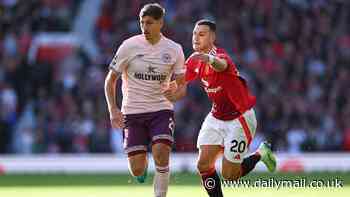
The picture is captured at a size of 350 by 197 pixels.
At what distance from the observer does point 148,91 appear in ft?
38.1

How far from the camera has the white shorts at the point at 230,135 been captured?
12148mm

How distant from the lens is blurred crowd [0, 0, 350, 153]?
2133 centimetres

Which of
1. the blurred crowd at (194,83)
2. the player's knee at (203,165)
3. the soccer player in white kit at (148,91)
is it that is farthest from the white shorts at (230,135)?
the blurred crowd at (194,83)

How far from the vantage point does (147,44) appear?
11.6 m

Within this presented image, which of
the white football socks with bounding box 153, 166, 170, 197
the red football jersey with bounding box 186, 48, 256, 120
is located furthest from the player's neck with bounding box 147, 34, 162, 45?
the white football socks with bounding box 153, 166, 170, 197

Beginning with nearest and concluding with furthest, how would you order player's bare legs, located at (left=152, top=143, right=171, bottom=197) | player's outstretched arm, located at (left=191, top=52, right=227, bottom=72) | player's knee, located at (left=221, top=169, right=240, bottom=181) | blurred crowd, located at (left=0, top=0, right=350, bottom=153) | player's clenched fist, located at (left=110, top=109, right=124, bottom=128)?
player's outstretched arm, located at (left=191, top=52, right=227, bottom=72) → player's clenched fist, located at (left=110, top=109, right=124, bottom=128) → player's bare legs, located at (left=152, top=143, right=171, bottom=197) → player's knee, located at (left=221, top=169, right=240, bottom=181) → blurred crowd, located at (left=0, top=0, right=350, bottom=153)

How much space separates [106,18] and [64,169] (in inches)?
176

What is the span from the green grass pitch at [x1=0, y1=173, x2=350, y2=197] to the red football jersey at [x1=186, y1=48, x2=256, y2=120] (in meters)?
2.14

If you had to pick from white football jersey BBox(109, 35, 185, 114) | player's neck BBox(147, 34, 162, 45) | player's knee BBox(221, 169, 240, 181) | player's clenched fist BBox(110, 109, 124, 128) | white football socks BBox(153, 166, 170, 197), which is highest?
player's neck BBox(147, 34, 162, 45)

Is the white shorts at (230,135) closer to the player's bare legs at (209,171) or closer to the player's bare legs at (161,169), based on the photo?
the player's bare legs at (209,171)

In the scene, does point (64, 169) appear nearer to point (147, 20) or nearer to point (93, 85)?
point (93, 85)
